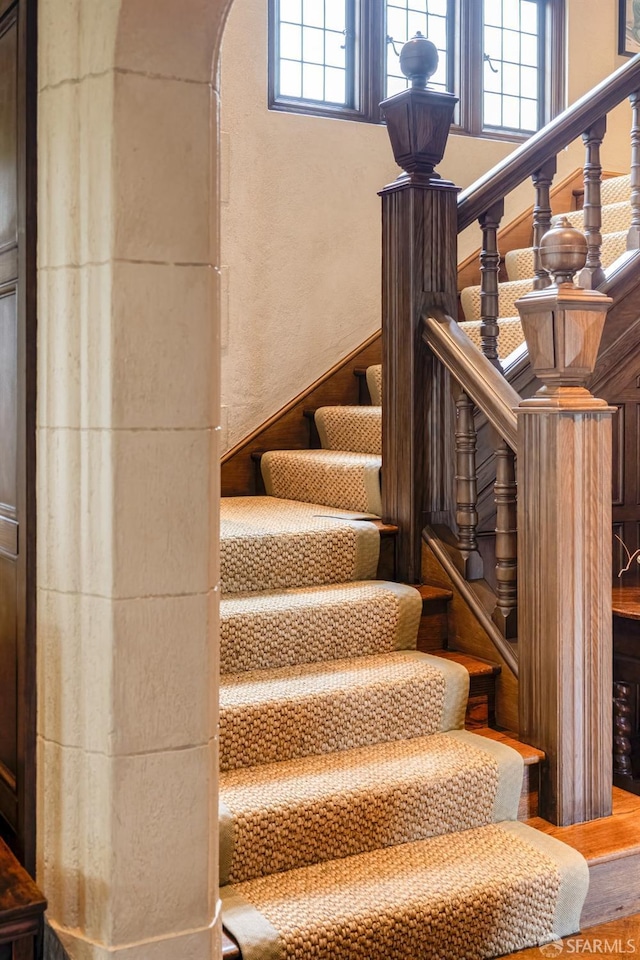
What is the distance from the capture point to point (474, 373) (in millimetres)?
2979

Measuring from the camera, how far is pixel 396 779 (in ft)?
8.16

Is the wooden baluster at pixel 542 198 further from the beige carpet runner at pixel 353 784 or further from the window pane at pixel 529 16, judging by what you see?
the window pane at pixel 529 16

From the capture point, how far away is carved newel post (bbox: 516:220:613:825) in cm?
261

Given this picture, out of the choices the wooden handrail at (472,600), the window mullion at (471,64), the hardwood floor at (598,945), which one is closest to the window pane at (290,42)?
the window mullion at (471,64)

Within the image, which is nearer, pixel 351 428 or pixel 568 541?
pixel 568 541

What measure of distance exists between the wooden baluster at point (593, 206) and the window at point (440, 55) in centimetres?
143

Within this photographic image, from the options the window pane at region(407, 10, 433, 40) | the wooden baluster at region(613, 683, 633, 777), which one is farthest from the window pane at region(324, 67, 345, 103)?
the wooden baluster at region(613, 683, 633, 777)

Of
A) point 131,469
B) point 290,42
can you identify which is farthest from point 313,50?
point 131,469

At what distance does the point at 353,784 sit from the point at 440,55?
362 cm

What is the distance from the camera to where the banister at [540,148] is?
331 cm

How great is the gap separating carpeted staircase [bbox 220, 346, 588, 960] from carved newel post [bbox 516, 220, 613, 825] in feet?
0.54

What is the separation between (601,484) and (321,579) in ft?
3.07

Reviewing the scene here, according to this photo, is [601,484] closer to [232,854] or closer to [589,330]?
[589,330]

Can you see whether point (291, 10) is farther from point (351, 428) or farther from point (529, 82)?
point (351, 428)
